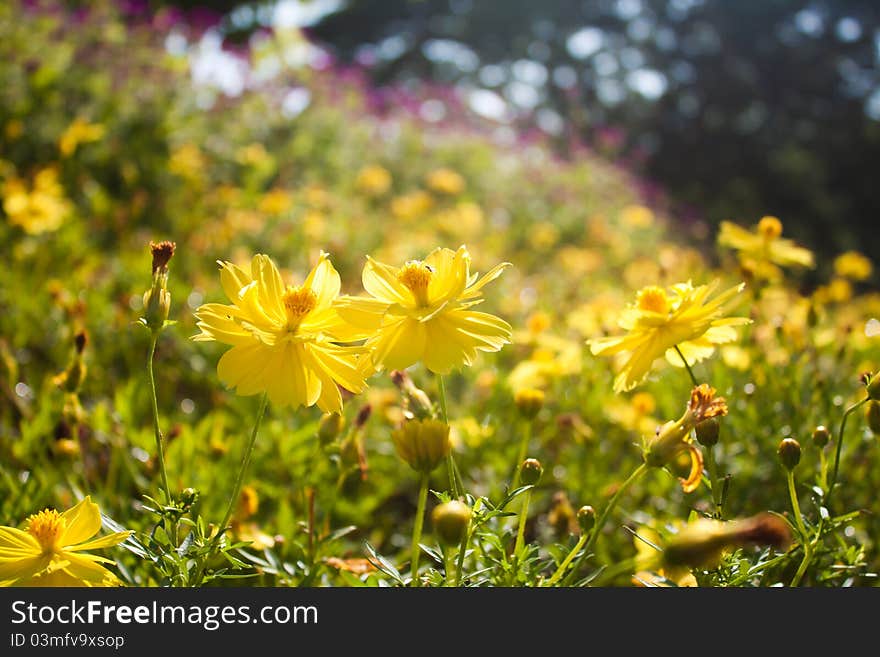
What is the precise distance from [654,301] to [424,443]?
16.8 inches

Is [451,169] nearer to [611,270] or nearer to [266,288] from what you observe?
[611,270]

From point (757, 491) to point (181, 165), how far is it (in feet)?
9.81

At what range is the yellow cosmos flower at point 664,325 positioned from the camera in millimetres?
1022

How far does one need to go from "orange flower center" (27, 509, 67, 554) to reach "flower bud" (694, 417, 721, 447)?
0.79 metres

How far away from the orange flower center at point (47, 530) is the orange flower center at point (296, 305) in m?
0.36

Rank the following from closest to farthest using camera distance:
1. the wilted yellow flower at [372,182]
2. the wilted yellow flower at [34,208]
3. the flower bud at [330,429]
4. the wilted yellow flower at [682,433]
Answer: the wilted yellow flower at [682,433] < the flower bud at [330,429] < the wilted yellow flower at [34,208] < the wilted yellow flower at [372,182]

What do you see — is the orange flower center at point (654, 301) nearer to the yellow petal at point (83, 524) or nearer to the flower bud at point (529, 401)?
the flower bud at point (529, 401)

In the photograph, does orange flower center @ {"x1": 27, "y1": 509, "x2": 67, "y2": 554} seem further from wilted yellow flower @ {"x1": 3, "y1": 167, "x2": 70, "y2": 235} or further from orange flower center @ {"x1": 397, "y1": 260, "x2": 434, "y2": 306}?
wilted yellow flower @ {"x1": 3, "y1": 167, "x2": 70, "y2": 235}

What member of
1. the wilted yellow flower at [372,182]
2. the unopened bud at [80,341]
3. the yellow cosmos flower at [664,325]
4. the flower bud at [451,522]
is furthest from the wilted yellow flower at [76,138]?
the flower bud at [451,522]

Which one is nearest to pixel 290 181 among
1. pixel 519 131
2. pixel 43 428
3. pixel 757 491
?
pixel 43 428

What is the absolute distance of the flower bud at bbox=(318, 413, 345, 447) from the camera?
1.18 metres

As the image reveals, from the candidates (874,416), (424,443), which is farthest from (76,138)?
(874,416)

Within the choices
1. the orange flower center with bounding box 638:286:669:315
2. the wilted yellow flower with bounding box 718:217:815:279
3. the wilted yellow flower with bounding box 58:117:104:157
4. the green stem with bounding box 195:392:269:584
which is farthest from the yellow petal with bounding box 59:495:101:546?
the wilted yellow flower with bounding box 58:117:104:157

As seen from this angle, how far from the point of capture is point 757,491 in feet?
5.69
